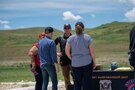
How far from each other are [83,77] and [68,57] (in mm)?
711

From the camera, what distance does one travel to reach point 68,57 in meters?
9.05

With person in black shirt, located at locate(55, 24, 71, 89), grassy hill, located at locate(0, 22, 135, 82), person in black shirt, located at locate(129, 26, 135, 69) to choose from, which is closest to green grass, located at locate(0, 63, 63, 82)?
grassy hill, located at locate(0, 22, 135, 82)

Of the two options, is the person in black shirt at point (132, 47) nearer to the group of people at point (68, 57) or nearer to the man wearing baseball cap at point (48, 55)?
the group of people at point (68, 57)

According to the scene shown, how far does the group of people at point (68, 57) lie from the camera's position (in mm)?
8477

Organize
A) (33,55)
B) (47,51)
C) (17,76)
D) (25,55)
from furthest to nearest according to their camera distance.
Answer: (25,55) → (17,76) → (33,55) → (47,51)

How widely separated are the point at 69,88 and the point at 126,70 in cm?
152

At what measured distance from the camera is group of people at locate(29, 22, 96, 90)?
27.8ft

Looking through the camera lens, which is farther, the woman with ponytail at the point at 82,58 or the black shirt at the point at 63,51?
the black shirt at the point at 63,51

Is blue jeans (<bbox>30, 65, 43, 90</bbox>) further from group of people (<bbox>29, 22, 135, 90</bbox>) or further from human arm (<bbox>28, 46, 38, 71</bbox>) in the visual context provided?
human arm (<bbox>28, 46, 38, 71</bbox>)

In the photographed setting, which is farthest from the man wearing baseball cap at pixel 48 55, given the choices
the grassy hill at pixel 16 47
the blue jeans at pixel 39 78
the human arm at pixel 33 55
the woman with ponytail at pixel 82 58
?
the grassy hill at pixel 16 47

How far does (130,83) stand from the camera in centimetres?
855

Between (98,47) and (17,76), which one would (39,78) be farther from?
(98,47)

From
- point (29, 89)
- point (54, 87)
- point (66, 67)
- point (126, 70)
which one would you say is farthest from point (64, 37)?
point (29, 89)

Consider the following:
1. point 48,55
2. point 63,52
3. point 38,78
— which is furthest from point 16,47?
point 48,55
